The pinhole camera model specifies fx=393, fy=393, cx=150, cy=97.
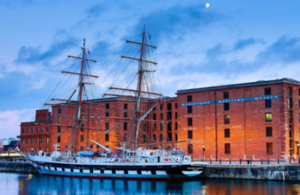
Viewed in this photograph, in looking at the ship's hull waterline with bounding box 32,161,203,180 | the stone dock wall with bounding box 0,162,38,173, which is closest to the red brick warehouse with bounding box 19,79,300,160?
the ship's hull waterline with bounding box 32,161,203,180

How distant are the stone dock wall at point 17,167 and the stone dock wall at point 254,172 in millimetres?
40933

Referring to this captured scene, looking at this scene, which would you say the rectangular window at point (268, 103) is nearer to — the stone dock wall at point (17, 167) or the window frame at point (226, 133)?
the window frame at point (226, 133)

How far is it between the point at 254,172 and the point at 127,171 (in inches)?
746

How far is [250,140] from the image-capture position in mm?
66000

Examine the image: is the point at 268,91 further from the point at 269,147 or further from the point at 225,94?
the point at 269,147

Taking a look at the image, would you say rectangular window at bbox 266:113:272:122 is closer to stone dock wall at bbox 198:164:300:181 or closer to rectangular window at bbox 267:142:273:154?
rectangular window at bbox 267:142:273:154

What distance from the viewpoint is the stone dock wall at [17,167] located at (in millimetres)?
83319

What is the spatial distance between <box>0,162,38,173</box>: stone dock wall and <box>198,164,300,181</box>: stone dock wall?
40933mm

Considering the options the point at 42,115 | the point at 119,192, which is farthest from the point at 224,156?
the point at 42,115

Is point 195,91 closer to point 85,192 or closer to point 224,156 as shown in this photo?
point 224,156

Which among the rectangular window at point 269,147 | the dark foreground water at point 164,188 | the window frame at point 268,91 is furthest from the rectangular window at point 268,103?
the dark foreground water at point 164,188

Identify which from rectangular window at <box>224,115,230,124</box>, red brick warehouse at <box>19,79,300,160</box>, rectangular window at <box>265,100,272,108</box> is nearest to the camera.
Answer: red brick warehouse at <box>19,79,300,160</box>

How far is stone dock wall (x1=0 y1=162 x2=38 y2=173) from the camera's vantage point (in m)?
83.3

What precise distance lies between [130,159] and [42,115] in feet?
199
